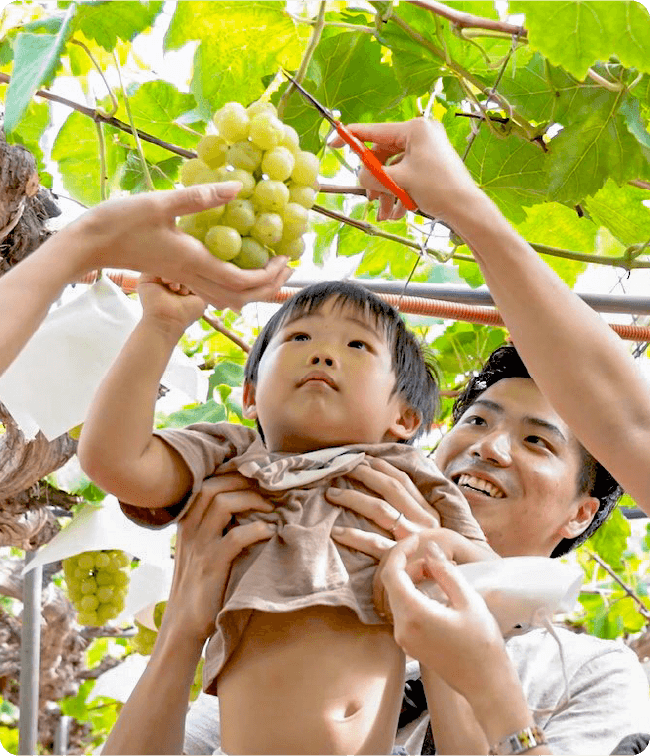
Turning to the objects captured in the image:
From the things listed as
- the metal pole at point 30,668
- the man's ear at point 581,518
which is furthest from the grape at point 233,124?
the metal pole at point 30,668

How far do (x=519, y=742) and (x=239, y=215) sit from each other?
620mm

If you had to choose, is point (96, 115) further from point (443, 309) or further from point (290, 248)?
point (443, 309)

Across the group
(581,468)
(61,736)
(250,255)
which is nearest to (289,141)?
(250,255)

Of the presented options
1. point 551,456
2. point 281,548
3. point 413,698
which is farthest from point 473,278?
point 281,548

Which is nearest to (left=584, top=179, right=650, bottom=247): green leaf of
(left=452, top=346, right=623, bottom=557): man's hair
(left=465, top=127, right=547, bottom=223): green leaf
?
(left=465, top=127, right=547, bottom=223): green leaf

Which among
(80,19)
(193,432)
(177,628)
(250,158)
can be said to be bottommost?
(177,628)

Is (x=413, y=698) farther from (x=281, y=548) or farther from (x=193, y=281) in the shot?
(x=193, y=281)

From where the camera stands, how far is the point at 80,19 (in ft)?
5.55

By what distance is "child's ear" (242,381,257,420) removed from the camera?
1.77 metres

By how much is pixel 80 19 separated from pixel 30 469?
1233mm

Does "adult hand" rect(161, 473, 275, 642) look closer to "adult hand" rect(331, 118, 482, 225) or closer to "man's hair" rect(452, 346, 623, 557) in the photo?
"adult hand" rect(331, 118, 482, 225)

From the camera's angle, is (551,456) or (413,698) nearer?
(413,698)

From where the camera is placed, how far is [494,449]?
6.76 ft

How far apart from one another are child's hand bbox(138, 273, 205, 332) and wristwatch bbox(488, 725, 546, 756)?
2.00 feet
